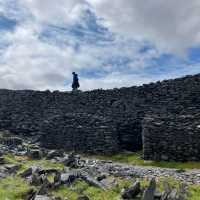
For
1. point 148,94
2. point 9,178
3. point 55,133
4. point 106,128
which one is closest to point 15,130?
point 55,133

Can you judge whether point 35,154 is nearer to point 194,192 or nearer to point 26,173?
point 26,173

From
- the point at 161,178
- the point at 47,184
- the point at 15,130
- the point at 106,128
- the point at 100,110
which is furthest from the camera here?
the point at 15,130

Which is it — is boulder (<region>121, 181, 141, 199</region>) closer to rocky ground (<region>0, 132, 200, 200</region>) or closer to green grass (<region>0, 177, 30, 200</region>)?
rocky ground (<region>0, 132, 200, 200</region>)

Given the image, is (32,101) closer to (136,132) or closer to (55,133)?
(55,133)

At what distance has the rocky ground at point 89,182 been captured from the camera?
1891cm

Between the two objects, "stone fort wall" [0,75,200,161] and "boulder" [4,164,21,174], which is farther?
"stone fort wall" [0,75,200,161]

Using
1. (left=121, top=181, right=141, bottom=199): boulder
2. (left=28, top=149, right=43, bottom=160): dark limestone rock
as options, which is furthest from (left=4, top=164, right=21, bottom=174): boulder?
(left=121, top=181, right=141, bottom=199): boulder

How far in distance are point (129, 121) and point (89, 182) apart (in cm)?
2017

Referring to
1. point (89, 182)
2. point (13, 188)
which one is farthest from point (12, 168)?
point (89, 182)

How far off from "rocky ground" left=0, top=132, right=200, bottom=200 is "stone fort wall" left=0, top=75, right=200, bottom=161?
19.9ft

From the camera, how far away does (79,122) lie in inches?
1618

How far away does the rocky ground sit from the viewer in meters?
18.9

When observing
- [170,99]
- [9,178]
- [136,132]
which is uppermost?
[170,99]

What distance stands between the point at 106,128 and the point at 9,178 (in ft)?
54.0
